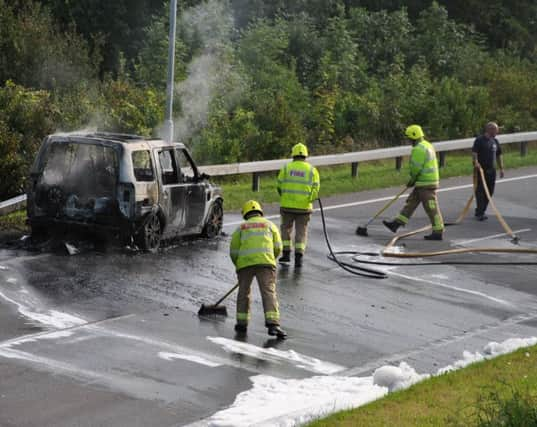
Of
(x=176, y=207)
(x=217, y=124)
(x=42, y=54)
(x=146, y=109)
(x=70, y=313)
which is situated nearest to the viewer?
(x=70, y=313)

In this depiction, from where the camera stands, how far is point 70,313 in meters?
13.1

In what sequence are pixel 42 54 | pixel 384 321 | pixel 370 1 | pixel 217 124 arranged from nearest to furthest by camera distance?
pixel 384 321
pixel 217 124
pixel 42 54
pixel 370 1

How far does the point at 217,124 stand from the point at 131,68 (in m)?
14.2

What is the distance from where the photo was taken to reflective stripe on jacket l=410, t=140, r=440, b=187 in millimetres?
19281

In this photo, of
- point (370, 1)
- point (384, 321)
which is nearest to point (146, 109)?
point (384, 321)

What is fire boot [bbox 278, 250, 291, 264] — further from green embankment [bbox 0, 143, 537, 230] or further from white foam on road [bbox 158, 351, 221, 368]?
white foam on road [bbox 158, 351, 221, 368]

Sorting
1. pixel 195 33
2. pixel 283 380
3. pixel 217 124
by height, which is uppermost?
pixel 195 33

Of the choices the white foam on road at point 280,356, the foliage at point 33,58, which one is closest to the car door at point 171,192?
the white foam on road at point 280,356

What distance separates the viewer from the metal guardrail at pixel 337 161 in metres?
19.0

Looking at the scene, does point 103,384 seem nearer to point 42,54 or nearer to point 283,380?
point 283,380

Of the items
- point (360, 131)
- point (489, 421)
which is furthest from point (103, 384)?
point (360, 131)

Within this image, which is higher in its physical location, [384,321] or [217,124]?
[217,124]

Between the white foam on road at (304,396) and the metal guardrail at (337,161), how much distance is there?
27.9 ft

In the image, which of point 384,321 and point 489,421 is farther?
point 384,321
